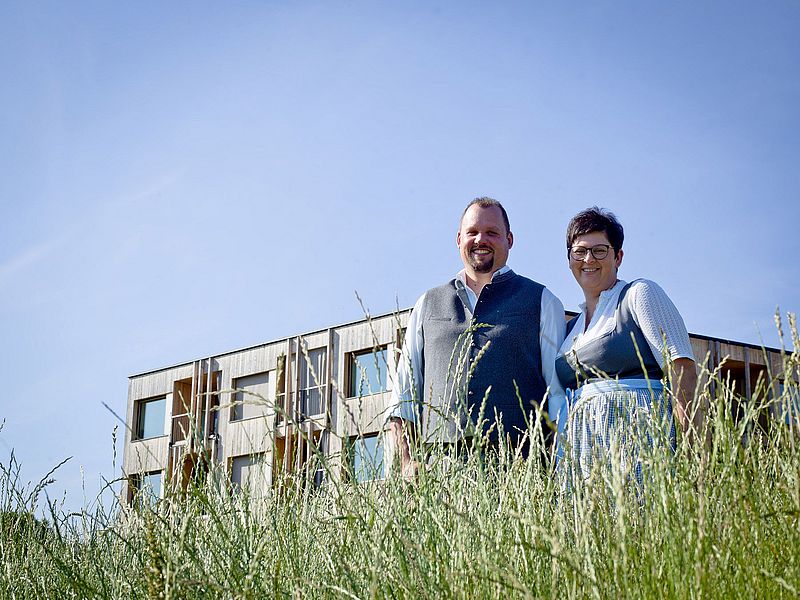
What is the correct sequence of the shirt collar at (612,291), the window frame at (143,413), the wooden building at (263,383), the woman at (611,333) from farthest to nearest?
the window frame at (143,413)
the wooden building at (263,383)
the shirt collar at (612,291)
the woman at (611,333)

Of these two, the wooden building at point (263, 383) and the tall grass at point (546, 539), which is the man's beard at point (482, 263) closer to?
the tall grass at point (546, 539)

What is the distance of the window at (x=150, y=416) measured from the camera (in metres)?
31.5

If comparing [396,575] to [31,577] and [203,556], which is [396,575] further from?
[31,577]

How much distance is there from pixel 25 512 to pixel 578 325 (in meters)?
2.58

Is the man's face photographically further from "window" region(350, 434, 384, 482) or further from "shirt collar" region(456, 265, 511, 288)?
"window" region(350, 434, 384, 482)

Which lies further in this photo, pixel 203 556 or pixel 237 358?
pixel 237 358

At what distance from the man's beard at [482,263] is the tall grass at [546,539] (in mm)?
2002

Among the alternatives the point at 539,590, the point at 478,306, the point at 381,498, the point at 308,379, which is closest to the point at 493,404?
the point at 478,306

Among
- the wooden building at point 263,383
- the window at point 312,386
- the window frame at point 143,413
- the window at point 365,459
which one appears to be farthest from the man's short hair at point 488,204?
the window frame at point 143,413

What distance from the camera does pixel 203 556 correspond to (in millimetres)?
2811

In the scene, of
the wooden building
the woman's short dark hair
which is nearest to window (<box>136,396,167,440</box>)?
the wooden building

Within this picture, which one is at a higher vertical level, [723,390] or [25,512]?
[723,390]

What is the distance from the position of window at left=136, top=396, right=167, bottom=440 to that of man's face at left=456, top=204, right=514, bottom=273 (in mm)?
28196

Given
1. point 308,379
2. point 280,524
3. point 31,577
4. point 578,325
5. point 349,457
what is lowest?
point 31,577
